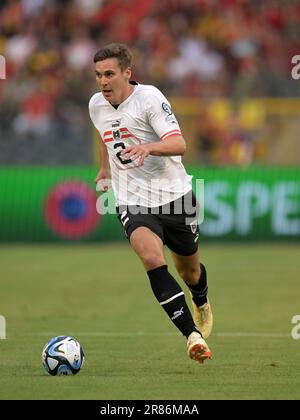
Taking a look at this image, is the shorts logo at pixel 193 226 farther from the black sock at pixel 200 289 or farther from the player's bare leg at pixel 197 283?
the black sock at pixel 200 289

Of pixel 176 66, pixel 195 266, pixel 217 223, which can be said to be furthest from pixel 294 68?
pixel 195 266

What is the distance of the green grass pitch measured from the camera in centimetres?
736

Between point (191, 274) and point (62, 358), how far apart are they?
1903 millimetres

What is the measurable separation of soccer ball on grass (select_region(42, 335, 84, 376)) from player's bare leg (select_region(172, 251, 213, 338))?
5.29ft

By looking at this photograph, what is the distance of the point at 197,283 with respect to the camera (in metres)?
9.50

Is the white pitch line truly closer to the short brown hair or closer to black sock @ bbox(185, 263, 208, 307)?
black sock @ bbox(185, 263, 208, 307)

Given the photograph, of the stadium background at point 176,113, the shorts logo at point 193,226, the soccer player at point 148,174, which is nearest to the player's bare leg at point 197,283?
the soccer player at point 148,174

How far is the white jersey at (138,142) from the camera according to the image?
8.55 m

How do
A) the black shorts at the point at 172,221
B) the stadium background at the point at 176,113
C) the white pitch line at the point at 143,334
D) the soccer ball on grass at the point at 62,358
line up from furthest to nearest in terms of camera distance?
1. the stadium background at the point at 176,113
2. the white pitch line at the point at 143,334
3. the black shorts at the point at 172,221
4. the soccer ball on grass at the point at 62,358

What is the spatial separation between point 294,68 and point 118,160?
13893mm

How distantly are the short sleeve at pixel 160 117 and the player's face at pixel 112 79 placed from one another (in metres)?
0.24
